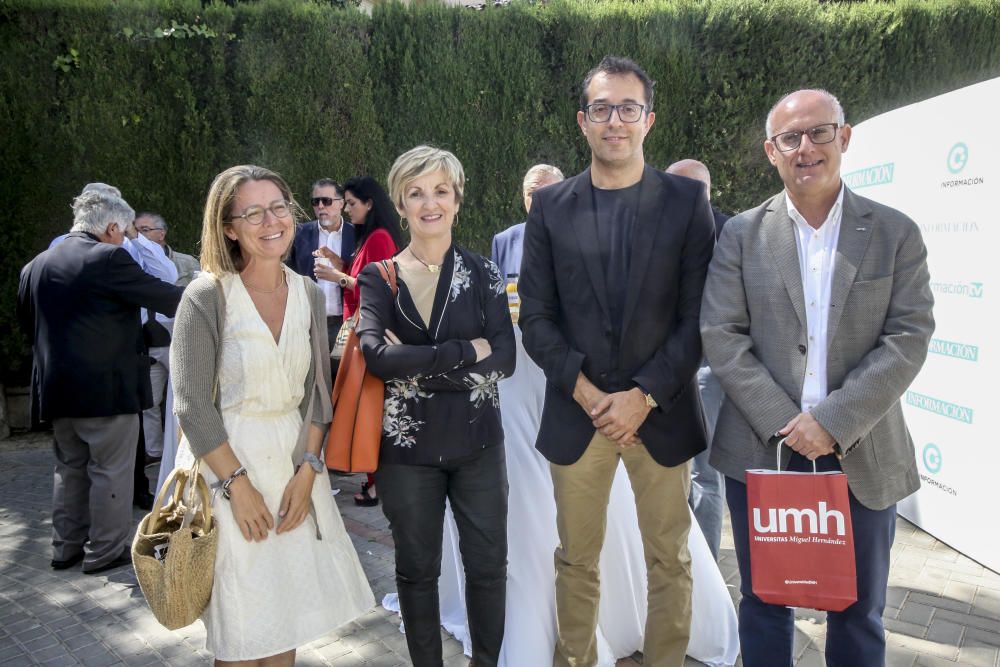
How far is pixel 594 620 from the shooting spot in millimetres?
2895

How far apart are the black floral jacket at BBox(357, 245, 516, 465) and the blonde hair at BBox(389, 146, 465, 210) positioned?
0.33 meters

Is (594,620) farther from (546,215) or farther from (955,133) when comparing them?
(955,133)

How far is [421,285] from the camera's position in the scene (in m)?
2.78

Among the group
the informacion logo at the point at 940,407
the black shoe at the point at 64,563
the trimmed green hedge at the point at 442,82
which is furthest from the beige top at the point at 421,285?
the trimmed green hedge at the point at 442,82

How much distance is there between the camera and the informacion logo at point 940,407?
4.34 m

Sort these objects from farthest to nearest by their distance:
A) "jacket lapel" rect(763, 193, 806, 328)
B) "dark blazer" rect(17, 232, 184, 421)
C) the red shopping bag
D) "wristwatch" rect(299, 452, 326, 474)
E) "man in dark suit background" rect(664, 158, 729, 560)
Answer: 1. "dark blazer" rect(17, 232, 184, 421)
2. "man in dark suit background" rect(664, 158, 729, 560)
3. "wristwatch" rect(299, 452, 326, 474)
4. "jacket lapel" rect(763, 193, 806, 328)
5. the red shopping bag

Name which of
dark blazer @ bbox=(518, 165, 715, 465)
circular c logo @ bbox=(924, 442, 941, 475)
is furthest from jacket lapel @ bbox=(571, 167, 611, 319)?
circular c logo @ bbox=(924, 442, 941, 475)

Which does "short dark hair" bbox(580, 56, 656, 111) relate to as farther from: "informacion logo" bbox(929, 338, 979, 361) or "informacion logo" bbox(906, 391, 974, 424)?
"informacion logo" bbox(906, 391, 974, 424)

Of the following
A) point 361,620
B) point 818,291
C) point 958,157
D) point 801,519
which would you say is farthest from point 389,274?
point 958,157

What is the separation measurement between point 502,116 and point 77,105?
4551 millimetres

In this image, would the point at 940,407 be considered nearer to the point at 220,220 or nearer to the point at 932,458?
the point at 932,458

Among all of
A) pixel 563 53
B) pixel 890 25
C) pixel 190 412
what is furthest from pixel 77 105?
pixel 890 25

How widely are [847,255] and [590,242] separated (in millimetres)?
910

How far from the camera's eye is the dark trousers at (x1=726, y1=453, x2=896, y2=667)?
2342 mm
